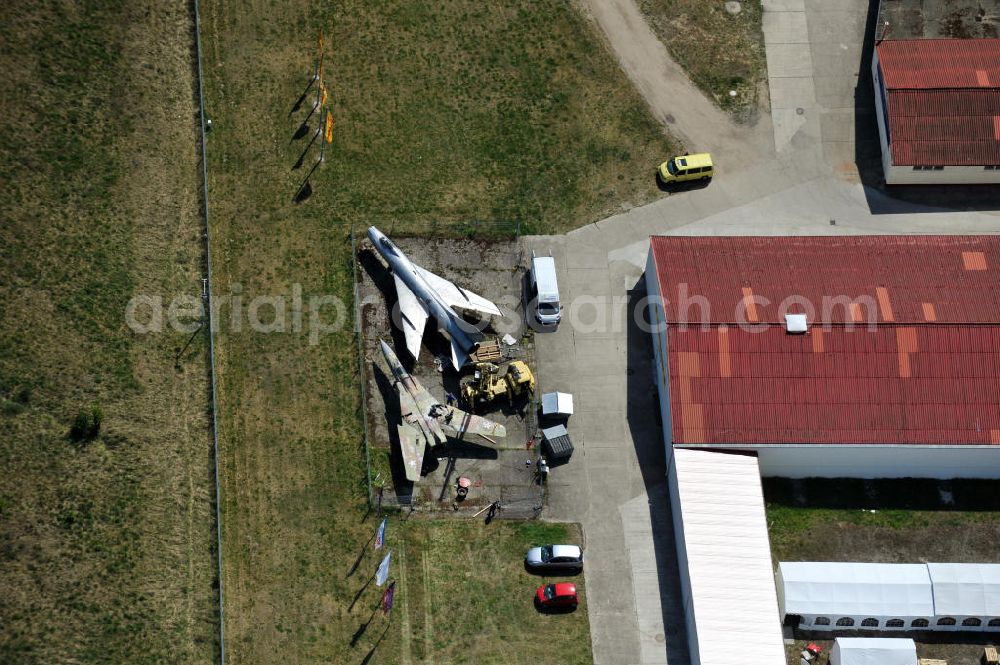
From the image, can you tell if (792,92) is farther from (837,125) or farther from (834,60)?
(834,60)

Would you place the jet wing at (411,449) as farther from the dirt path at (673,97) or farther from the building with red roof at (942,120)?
the building with red roof at (942,120)

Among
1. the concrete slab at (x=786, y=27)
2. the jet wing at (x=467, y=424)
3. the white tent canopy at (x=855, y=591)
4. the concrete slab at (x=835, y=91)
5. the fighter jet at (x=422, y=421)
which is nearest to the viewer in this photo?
the white tent canopy at (x=855, y=591)

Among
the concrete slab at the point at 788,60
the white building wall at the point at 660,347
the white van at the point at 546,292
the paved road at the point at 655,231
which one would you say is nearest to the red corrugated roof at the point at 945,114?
the paved road at the point at 655,231

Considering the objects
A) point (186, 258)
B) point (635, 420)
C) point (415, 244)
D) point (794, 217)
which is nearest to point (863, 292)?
point (794, 217)

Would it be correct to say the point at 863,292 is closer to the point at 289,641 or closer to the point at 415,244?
the point at 415,244

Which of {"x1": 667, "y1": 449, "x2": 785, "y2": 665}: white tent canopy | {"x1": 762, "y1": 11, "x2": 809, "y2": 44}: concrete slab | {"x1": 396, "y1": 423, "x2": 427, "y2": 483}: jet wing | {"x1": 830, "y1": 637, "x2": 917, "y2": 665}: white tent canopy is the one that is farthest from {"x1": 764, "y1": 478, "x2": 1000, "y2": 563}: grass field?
{"x1": 762, "y1": 11, "x2": 809, "y2": 44}: concrete slab

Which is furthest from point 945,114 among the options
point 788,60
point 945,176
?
point 788,60

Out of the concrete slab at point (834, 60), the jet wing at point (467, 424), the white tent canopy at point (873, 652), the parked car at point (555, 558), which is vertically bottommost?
the white tent canopy at point (873, 652)
